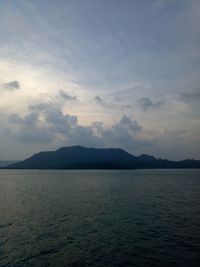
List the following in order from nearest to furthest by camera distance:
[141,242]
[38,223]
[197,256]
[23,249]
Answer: [197,256], [23,249], [141,242], [38,223]

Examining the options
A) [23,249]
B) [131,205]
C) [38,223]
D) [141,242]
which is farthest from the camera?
[131,205]

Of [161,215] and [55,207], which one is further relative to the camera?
[55,207]

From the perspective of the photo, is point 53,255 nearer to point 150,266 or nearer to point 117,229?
point 150,266

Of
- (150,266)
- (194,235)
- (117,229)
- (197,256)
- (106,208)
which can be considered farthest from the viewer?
(106,208)

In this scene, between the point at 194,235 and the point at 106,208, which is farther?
the point at 106,208

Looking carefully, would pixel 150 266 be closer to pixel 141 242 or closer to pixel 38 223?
pixel 141 242

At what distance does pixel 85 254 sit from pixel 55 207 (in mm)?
39117

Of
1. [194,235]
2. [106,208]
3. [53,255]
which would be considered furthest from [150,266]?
[106,208]

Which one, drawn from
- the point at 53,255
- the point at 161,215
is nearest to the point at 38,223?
the point at 53,255

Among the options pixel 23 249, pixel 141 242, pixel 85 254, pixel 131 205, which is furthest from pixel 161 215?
pixel 23 249

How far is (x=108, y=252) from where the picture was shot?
115 ft

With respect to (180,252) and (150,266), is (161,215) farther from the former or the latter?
(150,266)

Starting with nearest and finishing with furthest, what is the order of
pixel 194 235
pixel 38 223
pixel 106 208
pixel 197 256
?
pixel 197 256, pixel 194 235, pixel 38 223, pixel 106 208

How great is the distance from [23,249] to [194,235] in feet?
85.8
